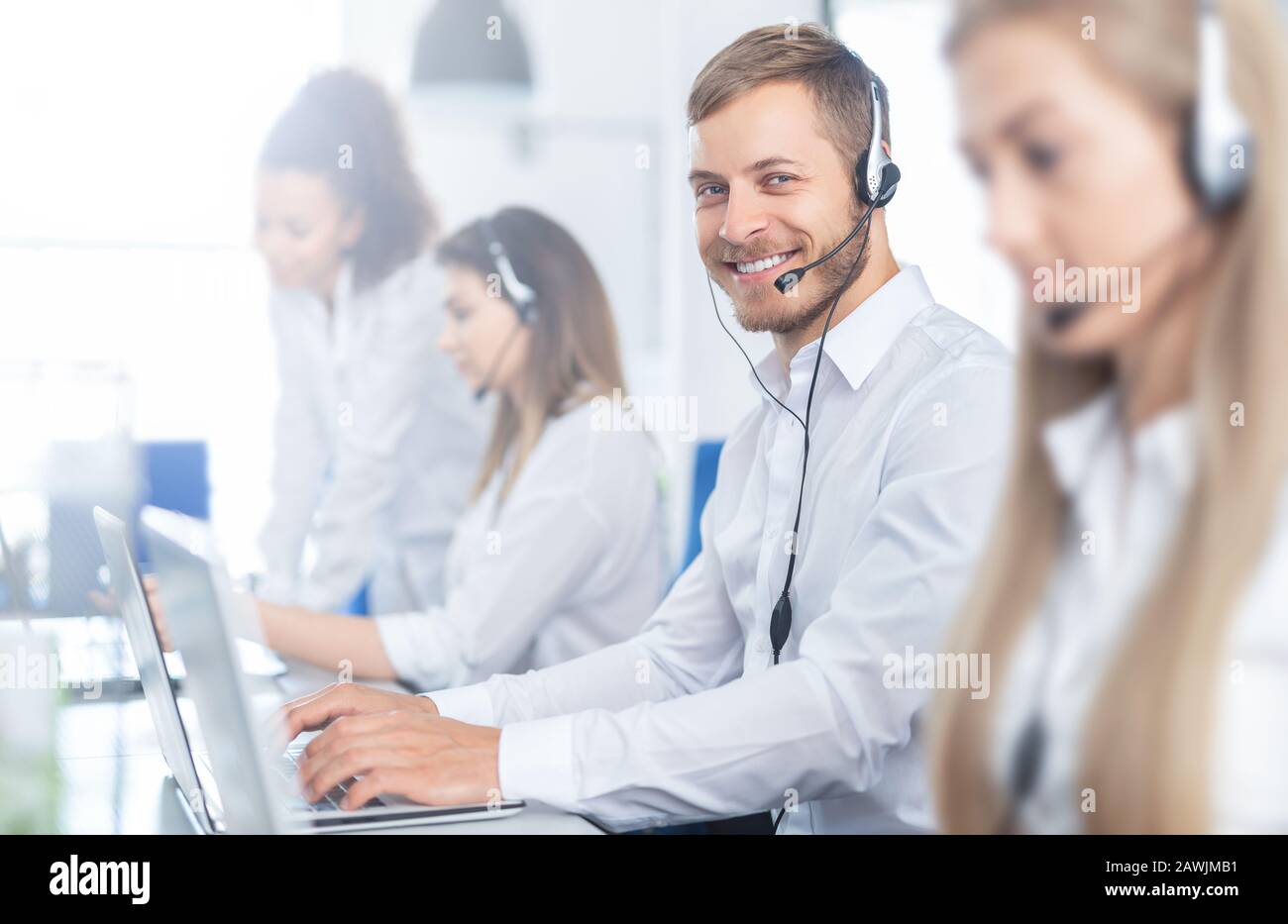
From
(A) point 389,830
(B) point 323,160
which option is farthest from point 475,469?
(A) point 389,830

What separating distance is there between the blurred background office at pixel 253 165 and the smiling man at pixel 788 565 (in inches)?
23.8

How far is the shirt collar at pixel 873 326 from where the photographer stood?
1.22 meters

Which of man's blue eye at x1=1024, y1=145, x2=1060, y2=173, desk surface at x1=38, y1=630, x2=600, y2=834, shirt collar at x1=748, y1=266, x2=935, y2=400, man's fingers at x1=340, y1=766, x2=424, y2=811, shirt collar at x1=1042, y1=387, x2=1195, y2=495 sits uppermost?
man's blue eye at x1=1024, y1=145, x2=1060, y2=173

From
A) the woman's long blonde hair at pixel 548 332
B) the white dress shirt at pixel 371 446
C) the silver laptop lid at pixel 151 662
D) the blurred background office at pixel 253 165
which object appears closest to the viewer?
the silver laptop lid at pixel 151 662

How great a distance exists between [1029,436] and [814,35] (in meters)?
0.65

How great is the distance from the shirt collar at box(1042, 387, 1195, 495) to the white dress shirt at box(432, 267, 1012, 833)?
100mm

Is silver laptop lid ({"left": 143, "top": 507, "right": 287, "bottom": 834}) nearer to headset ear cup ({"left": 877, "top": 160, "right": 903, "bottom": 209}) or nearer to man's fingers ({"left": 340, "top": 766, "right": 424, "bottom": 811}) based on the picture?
man's fingers ({"left": 340, "top": 766, "right": 424, "bottom": 811})

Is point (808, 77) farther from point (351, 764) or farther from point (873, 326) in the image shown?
point (351, 764)

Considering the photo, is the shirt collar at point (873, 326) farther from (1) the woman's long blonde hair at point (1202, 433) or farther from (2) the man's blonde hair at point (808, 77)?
(1) the woman's long blonde hair at point (1202, 433)

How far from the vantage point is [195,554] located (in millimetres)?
761

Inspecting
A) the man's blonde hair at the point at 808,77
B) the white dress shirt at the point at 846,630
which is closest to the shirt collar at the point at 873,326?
the white dress shirt at the point at 846,630

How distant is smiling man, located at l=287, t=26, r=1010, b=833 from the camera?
1.02 m

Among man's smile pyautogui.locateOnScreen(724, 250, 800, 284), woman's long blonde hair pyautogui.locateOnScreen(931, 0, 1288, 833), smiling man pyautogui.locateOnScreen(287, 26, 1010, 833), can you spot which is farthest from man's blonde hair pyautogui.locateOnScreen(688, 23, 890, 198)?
woman's long blonde hair pyautogui.locateOnScreen(931, 0, 1288, 833)
